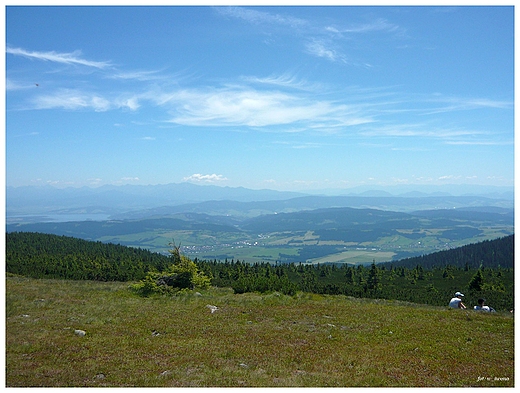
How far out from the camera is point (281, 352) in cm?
1467

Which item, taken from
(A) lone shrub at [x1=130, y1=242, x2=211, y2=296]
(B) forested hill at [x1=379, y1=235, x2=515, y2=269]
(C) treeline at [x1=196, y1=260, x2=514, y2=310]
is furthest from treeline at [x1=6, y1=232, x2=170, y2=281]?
(B) forested hill at [x1=379, y1=235, x2=515, y2=269]

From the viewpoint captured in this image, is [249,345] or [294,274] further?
[294,274]

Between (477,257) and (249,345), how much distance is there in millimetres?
179367

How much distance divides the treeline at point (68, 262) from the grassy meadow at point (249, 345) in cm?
1359

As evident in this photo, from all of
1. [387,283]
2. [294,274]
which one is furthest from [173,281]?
[294,274]

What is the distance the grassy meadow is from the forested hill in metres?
147

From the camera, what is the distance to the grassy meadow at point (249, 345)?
469 inches

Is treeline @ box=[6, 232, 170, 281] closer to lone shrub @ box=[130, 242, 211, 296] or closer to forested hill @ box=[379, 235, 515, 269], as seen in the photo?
lone shrub @ box=[130, 242, 211, 296]

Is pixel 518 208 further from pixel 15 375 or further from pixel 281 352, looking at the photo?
pixel 15 375

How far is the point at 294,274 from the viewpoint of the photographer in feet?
280

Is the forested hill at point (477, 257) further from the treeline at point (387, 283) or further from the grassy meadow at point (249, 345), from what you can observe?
the grassy meadow at point (249, 345)

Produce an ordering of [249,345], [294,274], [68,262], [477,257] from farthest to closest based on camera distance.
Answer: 1. [477,257]
2. [294,274]
3. [68,262]
4. [249,345]

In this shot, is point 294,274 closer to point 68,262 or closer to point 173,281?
point 68,262

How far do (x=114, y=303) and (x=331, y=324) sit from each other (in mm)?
14565
